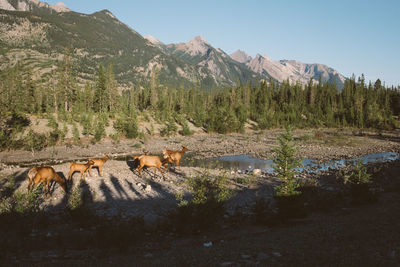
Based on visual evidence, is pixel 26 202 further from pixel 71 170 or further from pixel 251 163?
Result: pixel 251 163

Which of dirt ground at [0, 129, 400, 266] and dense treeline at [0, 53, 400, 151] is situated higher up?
dense treeline at [0, 53, 400, 151]

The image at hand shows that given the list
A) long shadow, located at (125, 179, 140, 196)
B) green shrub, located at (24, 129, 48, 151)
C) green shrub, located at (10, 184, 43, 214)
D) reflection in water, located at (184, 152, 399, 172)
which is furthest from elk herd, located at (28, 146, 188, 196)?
green shrub, located at (24, 129, 48, 151)

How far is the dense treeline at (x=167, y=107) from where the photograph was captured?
45156 millimetres

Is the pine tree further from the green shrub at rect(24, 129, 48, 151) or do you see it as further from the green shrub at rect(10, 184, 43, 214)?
the green shrub at rect(24, 129, 48, 151)

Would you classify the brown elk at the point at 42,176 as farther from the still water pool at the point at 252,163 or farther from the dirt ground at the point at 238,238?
the still water pool at the point at 252,163

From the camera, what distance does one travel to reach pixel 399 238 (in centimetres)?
668


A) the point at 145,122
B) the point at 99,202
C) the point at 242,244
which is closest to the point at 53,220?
the point at 99,202

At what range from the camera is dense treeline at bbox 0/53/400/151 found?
45.2 m

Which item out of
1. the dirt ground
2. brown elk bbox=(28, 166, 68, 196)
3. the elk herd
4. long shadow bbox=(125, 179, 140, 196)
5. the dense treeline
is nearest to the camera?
the dirt ground

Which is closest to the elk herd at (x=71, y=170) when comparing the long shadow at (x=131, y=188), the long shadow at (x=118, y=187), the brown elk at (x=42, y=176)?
the brown elk at (x=42, y=176)

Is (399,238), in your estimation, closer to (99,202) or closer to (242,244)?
(242,244)

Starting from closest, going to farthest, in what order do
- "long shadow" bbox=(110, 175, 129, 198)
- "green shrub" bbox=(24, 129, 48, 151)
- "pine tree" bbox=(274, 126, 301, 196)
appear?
1. "pine tree" bbox=(274, 126, 301, 196)
2. "long shadow" bbox=(110, 175, 129, 198)
3. "green shrub" bbox=(24, 129, 48, 151)

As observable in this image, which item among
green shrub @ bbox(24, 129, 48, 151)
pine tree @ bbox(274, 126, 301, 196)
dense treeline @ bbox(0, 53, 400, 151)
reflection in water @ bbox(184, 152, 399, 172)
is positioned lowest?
reflection in water @ bbox(184, 152, 399, 172)

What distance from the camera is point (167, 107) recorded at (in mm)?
72312
